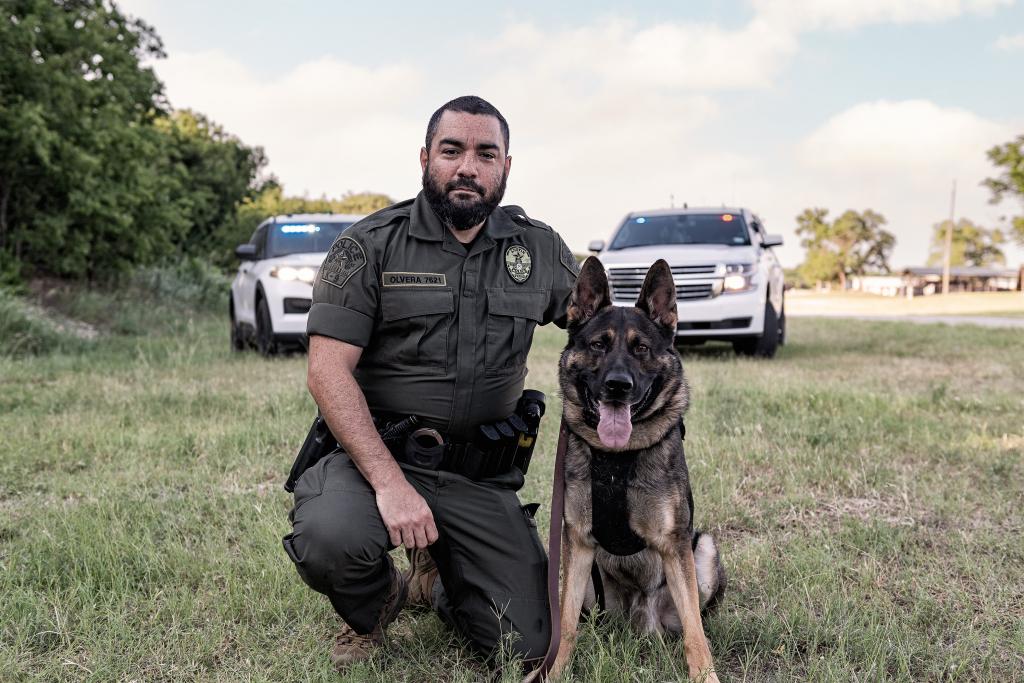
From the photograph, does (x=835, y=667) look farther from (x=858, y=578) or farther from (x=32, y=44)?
(x=32, y=44)

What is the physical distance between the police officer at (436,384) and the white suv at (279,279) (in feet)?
20.4

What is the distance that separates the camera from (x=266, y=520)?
3777 millimetres

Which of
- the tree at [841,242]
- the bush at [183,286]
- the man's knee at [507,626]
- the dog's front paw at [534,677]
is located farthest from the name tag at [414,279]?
the tree at [841,242]

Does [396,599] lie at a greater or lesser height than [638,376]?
lesser

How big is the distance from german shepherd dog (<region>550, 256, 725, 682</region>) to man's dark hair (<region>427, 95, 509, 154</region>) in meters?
0.65

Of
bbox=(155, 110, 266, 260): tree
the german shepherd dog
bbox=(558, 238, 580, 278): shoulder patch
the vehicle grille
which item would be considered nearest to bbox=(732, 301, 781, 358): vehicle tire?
the vehicle grille

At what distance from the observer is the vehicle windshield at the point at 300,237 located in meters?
10.3

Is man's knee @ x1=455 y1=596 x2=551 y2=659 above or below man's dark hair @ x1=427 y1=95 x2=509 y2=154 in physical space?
below

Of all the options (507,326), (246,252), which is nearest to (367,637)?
(507,326)

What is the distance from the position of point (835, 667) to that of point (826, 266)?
7652 cm

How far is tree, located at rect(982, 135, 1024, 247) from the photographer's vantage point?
35.8 metres

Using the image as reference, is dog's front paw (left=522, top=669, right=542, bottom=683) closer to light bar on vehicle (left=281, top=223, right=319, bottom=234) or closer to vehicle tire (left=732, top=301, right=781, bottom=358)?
vehicle tire (left=732, top=301, right=781, bottom=358)

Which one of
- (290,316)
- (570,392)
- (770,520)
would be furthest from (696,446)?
(290,316)

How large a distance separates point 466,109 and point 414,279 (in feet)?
2.02
